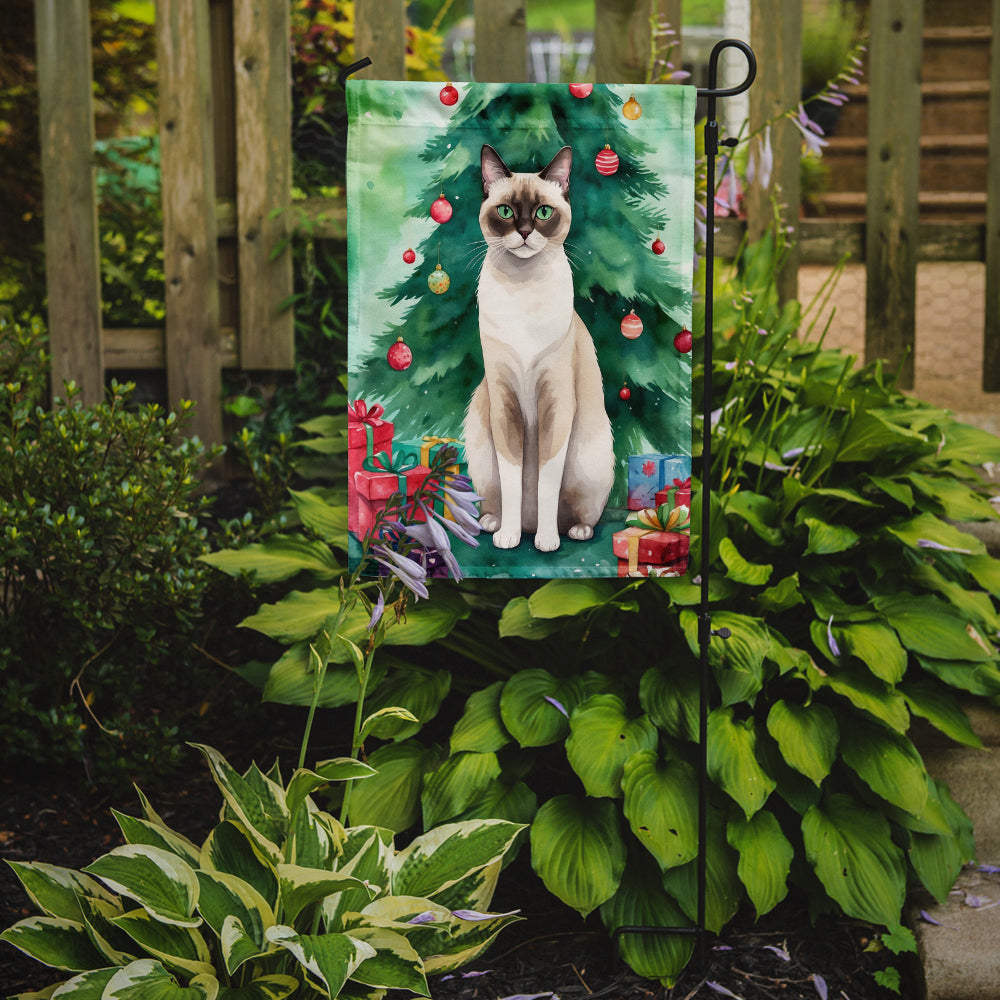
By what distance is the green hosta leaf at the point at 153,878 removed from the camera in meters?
1.54

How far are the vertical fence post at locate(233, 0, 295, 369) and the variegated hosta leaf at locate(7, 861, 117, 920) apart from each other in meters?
2.02

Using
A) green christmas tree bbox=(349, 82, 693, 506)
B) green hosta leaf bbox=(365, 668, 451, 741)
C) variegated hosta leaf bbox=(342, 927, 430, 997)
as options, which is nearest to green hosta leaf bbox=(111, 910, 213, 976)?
variegated hosta leaf bbox=(342, 927, 430, 997)

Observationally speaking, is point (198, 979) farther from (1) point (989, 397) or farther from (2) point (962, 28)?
(2) point (962, 28)

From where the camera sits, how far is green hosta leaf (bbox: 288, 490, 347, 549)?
8.09 ft

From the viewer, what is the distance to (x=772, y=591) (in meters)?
2.15

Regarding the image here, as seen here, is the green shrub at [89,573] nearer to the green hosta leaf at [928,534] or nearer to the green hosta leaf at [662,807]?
the green hosta leaf at [662,807]

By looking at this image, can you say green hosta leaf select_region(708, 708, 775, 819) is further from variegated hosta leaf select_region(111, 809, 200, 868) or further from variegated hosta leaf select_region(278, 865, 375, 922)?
variegated hosta leaf select_region(111, 809, 200, 868)

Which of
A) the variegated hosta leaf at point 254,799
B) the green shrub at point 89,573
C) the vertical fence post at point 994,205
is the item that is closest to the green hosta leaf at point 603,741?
the variegated hosta leaf at point 254,799

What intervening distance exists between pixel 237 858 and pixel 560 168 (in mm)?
1304

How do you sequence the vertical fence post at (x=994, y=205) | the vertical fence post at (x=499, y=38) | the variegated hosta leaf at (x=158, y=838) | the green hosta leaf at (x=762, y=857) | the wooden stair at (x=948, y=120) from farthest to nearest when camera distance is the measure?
the wooden stair at (x=948, y=120) < the vertical fence post at (x=994, y=205) < the vertical fence post at (x=499, y=38) < the green hosta leaf at (x=762, y=857) < the variegated hosta leaf at (x=158, y=838)

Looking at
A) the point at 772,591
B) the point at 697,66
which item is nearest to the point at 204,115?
the point at 772,591

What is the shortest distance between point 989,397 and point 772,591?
2.87 m

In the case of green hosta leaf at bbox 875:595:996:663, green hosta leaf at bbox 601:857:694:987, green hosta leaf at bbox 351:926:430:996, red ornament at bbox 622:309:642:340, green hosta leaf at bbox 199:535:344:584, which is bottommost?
green hosta leaf at bbox 601:857:694:987

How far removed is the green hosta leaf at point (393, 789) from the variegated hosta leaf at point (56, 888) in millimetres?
525
